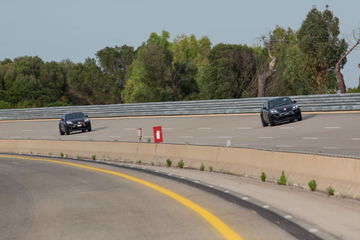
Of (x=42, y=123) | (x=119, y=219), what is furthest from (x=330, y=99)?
(x=119, y=219)

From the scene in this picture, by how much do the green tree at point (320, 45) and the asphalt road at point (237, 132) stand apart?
95.4 feet

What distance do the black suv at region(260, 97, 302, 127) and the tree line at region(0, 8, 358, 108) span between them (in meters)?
32.4

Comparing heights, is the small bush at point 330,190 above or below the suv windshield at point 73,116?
below

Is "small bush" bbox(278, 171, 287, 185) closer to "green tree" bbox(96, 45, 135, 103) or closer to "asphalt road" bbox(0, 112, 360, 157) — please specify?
"asphalt road" bbox(0, 112, 360, 157)

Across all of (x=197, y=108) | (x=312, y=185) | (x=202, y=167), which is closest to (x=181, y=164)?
(x=202, y=167)

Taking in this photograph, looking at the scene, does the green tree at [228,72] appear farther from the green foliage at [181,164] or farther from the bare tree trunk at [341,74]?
the green foliage at [181,164]

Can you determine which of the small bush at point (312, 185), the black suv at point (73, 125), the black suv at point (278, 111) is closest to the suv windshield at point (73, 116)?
the black suv at point (73, 125)

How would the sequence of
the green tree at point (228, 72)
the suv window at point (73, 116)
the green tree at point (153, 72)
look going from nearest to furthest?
the suv window at point (73, 116) < the green tree at point (228, 72) < the green tree at point (153, 72)

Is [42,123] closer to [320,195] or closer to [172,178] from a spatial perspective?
[172,178]

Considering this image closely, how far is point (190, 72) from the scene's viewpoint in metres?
109

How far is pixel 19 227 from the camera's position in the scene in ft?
30.7

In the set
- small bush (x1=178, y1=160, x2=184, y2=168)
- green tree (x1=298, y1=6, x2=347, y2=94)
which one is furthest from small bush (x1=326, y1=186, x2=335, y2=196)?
green tree (x1=298, y1=6, x2=347, y2=94)

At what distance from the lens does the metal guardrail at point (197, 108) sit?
138ft

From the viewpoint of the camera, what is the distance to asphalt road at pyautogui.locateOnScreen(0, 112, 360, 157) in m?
24.5
